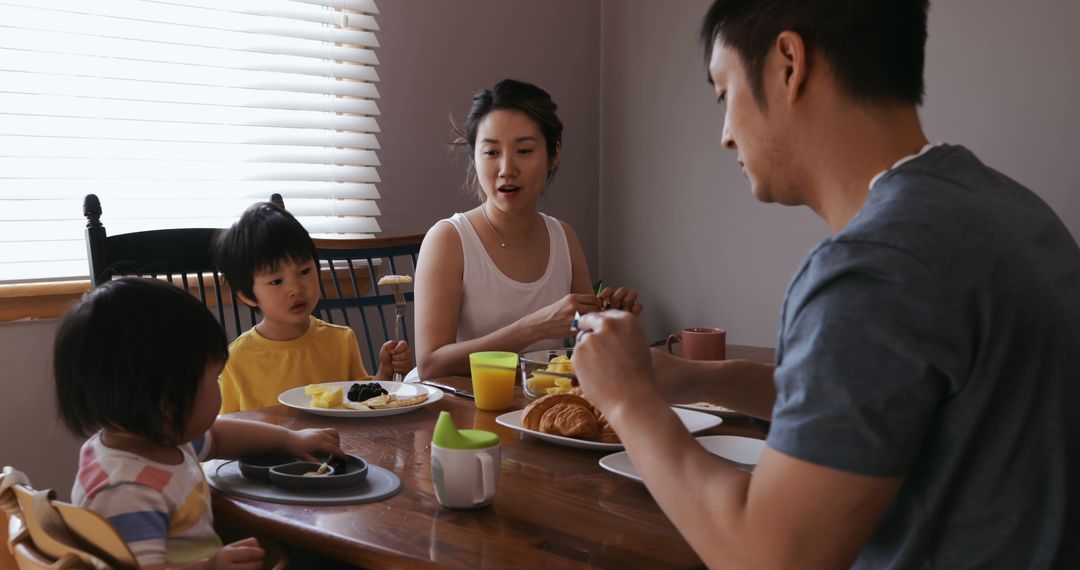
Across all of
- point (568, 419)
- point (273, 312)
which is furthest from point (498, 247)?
point (568, 419)

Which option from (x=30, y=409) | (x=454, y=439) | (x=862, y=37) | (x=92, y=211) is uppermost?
(x=862, y=37)

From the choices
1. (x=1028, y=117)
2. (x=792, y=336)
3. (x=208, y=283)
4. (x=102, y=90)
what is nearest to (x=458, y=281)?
(x=208, y=283)

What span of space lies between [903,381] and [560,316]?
1.37 meters

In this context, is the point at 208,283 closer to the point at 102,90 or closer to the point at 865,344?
the point at 102,90

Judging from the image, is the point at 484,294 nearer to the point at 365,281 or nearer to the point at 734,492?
the point at 365,281

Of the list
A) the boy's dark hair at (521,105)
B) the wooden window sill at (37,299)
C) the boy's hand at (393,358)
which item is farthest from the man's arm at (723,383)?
the wooden window sill at (37,299)

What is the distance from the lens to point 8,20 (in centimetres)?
227

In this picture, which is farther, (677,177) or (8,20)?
(677,177)

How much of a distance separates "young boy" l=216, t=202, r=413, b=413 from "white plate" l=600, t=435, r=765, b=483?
88 cm

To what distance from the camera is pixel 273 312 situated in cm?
198

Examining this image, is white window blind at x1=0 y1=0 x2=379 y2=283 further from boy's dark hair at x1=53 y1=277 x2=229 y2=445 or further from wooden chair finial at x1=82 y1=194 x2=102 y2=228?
boy's dark hair at x1=53 y1=277 x2=229 y2=445

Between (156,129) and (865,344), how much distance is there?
2342mm

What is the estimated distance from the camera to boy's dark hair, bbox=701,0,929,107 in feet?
2.80

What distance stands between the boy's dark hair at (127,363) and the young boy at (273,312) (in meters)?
0.82
